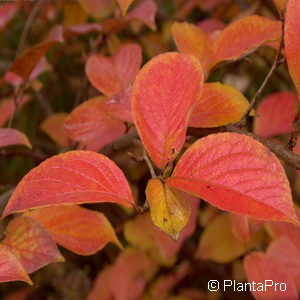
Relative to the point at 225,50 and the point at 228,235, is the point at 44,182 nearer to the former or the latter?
the point at 225,50

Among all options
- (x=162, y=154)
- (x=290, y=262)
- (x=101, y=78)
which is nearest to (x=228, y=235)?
(x=290, y=262)

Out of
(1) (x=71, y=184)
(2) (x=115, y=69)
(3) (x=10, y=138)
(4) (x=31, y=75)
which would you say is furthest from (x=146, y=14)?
(1) (x=71, y=184)

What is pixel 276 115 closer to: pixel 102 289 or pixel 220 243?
pixel 220 243

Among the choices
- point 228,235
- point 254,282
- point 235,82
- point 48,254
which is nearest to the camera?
point 48,254

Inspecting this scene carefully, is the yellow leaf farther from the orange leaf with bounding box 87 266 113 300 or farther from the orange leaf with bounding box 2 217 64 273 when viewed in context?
the orange leaf with bounding box 87 266 113 300

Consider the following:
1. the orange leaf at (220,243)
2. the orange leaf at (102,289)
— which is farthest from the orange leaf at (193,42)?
the orange leaf at (102,289)

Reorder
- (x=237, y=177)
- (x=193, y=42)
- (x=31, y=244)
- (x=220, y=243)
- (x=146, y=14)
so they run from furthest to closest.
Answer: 1. (x=220, y=243)
2. (x=146, y=14)
3. (x=193, y=42)
4. (x=31, y=244)
5. (x=237, y=177)
